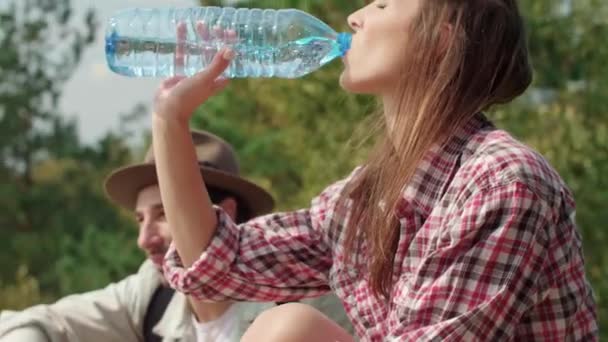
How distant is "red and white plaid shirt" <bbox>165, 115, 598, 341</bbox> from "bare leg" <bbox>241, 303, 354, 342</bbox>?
0.11 m

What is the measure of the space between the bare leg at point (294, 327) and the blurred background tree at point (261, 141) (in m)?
0.55

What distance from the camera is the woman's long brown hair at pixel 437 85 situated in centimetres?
225

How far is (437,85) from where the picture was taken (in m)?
2.27

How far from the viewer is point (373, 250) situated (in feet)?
7.52

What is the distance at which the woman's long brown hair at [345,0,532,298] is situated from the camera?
225 cm

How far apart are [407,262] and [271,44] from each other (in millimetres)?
940

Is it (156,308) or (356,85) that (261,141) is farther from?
(356,85)

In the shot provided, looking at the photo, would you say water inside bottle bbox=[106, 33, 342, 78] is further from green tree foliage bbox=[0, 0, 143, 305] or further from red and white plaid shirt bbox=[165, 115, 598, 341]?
green tree foliage bbox=[0, 0, 143, 305]

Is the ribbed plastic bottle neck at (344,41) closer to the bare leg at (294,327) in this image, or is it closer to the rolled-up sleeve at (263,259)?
the rolled-up sleeve at (263,259)

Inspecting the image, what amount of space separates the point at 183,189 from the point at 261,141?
504 cm

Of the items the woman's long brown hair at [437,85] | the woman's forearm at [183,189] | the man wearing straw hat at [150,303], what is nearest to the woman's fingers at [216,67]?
the woman's forearm at [183,189]

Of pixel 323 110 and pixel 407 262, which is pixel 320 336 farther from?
pixel 323 110

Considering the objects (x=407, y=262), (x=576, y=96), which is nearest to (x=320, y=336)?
(x=407, y=262)

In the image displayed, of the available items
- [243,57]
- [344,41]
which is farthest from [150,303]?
[344,41]
